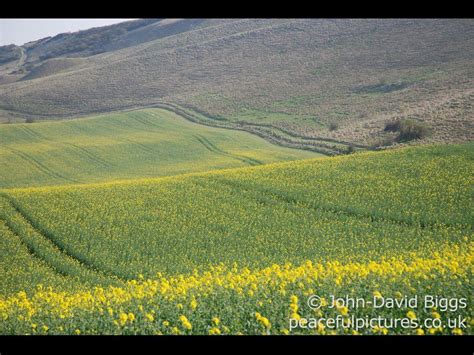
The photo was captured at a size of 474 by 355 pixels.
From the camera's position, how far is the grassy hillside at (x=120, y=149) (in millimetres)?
20344

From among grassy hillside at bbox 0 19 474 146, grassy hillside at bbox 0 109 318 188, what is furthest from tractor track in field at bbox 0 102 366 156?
grassy hillside at bbox 0 109 318 188

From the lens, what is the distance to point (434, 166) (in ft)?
43.6

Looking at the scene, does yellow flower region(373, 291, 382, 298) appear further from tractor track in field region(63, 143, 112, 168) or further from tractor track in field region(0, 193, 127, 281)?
tractor track in field region(63, 143, 112, 168)

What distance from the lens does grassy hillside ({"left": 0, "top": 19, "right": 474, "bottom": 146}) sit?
73.2ft

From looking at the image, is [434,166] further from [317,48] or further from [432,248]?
[317,48]

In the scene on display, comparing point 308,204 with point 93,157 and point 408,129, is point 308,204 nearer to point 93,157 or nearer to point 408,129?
point 408,129

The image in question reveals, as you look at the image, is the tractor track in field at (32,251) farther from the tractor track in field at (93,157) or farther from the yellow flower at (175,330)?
the tractor track in field at (93,157)

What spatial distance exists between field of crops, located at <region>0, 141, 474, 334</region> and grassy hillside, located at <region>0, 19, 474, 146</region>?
7129mm

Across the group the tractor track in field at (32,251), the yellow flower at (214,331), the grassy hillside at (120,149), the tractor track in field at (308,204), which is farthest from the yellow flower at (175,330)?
the grassy hillside at (120,149)

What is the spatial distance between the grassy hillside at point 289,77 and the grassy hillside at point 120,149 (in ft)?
4.61

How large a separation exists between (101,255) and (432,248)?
17.2ft

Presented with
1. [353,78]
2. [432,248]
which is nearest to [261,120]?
[353,78]

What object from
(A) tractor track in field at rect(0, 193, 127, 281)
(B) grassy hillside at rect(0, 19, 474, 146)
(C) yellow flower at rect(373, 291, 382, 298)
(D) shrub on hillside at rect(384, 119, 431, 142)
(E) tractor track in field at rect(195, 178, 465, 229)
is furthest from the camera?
(B) grassy hillside at rect(0, 19, 474, 146)

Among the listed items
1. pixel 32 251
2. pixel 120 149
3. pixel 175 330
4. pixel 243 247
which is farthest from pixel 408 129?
pixel 175 330
